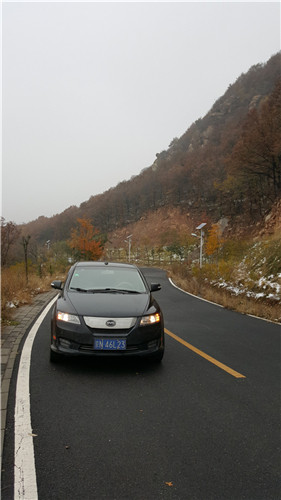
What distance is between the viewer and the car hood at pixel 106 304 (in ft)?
15.8

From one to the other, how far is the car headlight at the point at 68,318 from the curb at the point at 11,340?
98 cm

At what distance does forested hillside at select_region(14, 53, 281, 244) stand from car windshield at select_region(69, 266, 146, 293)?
31121 mm

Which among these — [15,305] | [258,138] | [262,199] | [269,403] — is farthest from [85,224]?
[269,403]

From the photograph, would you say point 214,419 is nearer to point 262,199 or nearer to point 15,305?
point 15,305

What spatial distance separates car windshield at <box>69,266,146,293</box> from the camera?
583 cm

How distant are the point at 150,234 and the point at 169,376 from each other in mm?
79751

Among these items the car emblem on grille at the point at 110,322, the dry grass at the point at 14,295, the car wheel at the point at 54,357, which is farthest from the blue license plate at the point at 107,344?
the dry grass at the point at 14,295

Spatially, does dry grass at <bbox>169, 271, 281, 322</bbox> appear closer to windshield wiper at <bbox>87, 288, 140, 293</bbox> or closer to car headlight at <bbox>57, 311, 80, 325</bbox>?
windshield wiper at <bbox>87, 288, 140, 293</bbox>

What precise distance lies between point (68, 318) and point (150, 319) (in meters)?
1.13

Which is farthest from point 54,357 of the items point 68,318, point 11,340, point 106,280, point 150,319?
point 11,340

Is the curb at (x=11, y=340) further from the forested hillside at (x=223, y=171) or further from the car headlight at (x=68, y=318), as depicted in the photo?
the forested hillside at (x=223, y=171)

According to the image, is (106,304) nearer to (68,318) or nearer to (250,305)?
(68,318)

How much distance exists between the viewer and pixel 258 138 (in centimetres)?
3653

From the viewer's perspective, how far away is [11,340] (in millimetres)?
6457
